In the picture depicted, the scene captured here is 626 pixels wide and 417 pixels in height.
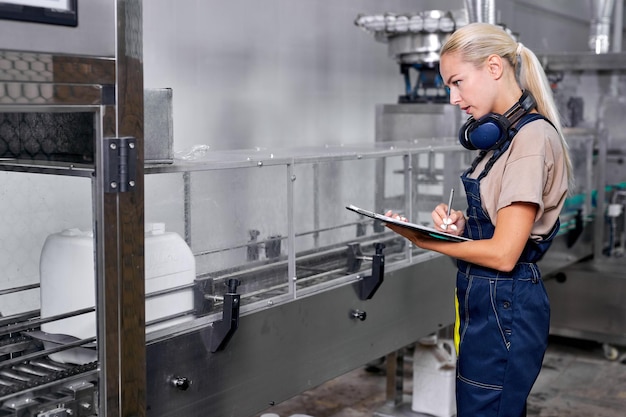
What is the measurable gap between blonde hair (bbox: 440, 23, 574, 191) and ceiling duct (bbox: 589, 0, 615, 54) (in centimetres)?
306

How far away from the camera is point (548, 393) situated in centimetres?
327

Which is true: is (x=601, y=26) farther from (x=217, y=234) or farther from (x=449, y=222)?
(x=217, y=234)

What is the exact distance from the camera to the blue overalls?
151cm

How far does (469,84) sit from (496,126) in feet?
0.30

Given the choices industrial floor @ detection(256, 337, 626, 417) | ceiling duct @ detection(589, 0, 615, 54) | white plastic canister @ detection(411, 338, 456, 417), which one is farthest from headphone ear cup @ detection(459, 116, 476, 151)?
ceiling duct @ detection(589, 0, 615, 54)

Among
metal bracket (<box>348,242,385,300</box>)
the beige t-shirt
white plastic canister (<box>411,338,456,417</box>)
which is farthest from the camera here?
white plastic canister (<box>411,338,456,417</box>)

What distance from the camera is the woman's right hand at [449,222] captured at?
1.62 m

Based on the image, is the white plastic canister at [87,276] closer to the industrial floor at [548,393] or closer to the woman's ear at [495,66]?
the woman's ear at [495,66]

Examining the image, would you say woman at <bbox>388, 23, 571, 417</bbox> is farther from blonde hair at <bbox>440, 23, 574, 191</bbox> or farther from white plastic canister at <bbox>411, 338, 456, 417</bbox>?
white plastic canister at <bbox>411, 338, 456, 417</bbox>

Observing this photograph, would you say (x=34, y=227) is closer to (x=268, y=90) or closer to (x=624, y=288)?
(x=268, y=90)

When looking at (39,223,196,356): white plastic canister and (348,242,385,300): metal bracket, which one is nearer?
(39,223,196,356): white plastic canister

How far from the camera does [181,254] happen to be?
1.53 m

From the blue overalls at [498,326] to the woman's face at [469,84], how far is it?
8 centimetres

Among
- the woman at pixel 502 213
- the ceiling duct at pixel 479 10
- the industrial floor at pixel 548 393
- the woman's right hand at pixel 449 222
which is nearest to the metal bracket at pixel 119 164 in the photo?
the woman at pixel 502 213
